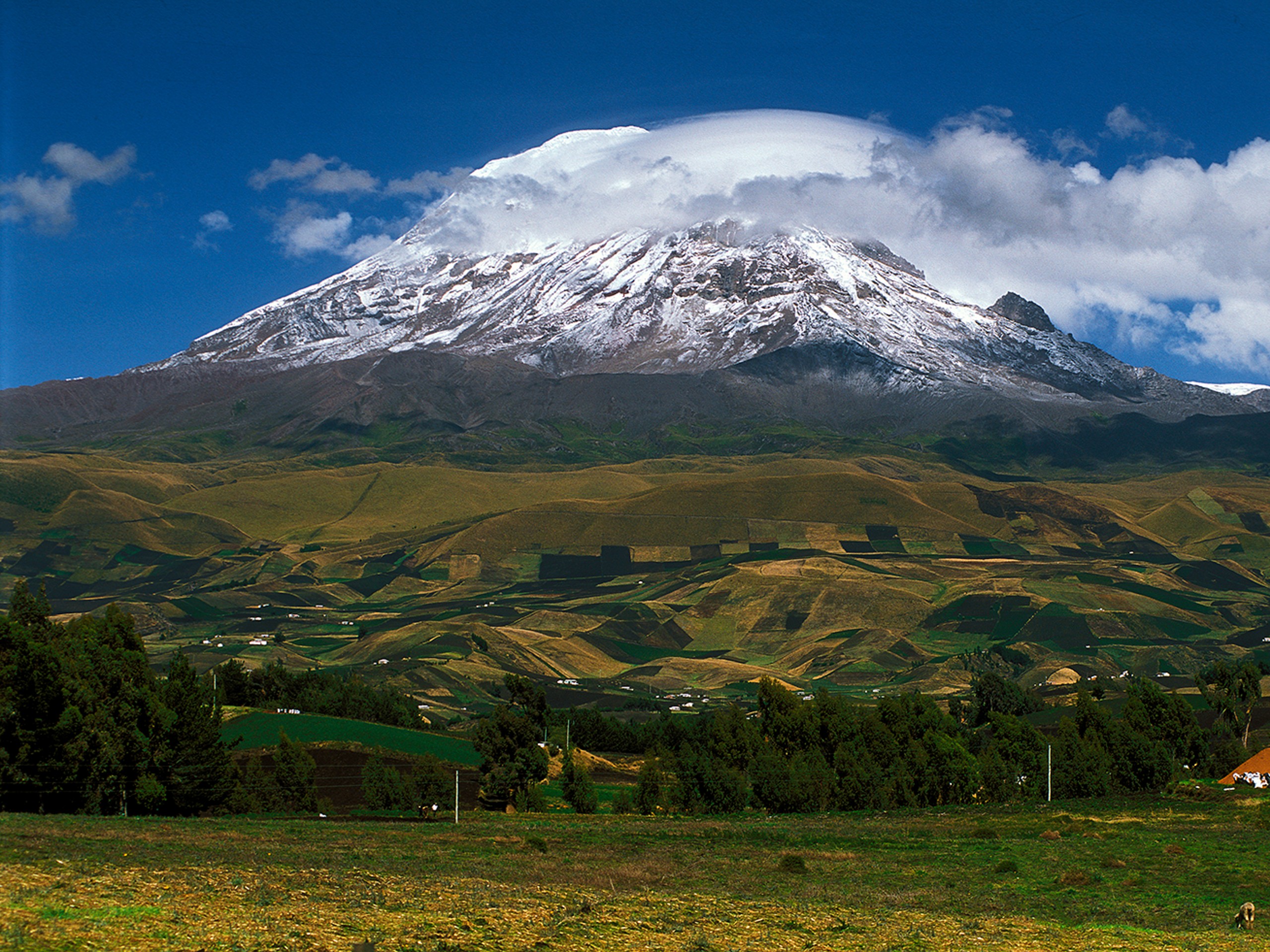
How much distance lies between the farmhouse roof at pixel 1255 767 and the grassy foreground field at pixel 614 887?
121 ft

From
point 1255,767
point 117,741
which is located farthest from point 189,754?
point 1255,767

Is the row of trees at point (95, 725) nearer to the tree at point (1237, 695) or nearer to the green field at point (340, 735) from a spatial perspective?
the green field at point (340, 735)

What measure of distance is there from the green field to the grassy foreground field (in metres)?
49.9

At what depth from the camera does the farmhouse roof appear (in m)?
87.5

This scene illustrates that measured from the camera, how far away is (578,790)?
79.8 meters

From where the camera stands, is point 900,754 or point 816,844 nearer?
point 816,844

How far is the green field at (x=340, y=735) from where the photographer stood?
101 meters

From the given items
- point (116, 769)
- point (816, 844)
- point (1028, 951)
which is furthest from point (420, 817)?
point (1028, 951)

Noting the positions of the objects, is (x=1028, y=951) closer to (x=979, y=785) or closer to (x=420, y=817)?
(x=420, y=817)

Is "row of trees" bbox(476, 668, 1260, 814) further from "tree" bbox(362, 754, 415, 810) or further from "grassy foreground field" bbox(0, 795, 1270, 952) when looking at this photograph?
"grassy foreground field" bbox(0, 795, 1270, 952)

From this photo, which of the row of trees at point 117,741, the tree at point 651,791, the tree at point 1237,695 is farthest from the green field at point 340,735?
the tree at point 1237,695

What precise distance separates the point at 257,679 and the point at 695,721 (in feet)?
168

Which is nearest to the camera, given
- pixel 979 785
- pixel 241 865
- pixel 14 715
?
pixel 241 865

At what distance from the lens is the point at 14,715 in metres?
57.0
